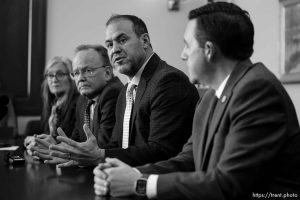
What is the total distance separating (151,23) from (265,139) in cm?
423

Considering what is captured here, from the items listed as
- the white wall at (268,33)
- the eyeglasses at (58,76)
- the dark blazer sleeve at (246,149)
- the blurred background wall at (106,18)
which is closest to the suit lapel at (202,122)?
the dark blazer sleeve at (246,149)

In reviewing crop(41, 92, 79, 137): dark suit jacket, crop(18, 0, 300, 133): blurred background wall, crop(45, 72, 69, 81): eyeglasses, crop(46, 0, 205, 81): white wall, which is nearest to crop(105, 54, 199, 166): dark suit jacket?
crop(41, 92, 79, 137): dark suit jacket

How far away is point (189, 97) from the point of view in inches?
78.4

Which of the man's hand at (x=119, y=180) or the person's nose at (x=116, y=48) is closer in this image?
the man's hand at (x=119, y=180)

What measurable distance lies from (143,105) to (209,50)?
79 cm

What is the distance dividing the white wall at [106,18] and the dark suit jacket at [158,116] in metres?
2.36

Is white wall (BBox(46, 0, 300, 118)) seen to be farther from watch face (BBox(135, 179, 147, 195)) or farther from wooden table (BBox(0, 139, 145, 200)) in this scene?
watch face (BBox(135, 179, 147, 195))

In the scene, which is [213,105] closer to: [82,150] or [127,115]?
[82,150]

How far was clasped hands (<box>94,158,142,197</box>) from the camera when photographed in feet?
3.97

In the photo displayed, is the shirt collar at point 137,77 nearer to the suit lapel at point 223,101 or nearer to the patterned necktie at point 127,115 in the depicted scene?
the patterned necktie at point 127,115

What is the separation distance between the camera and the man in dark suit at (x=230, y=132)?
1.11 m

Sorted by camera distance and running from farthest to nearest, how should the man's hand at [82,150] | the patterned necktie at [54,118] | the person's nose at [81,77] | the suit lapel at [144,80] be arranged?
the patterned necktie at [54,118], the person's nose at [81,77], the suit lapel at [144,80], the man's hand at [82,150]

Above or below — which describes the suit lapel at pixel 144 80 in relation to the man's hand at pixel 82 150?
above

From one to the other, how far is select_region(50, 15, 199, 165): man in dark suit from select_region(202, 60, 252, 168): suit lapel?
57 centimetres
